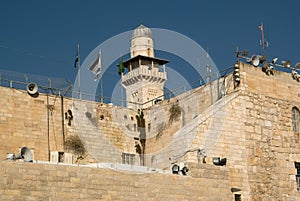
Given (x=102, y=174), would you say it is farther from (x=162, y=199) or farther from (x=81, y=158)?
(x=81, y=158)

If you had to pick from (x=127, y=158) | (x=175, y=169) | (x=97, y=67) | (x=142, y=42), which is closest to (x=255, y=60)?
(x=175, y=169)

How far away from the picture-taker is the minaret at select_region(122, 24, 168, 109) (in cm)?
4606

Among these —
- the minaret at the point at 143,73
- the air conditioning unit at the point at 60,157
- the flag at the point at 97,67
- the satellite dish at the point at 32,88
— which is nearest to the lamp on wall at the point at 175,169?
the air conditioning unit at the point at 60,157

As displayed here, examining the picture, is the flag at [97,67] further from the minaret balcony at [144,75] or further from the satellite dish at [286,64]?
the minaret balcony at [144,75]

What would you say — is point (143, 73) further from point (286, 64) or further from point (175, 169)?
point (175, 169)

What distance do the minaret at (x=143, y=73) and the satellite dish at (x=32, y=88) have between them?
21050 millimetres

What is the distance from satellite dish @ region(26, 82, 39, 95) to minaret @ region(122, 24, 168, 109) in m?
21.1

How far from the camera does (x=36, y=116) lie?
2420 centimetres

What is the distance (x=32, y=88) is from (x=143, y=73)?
22082mm

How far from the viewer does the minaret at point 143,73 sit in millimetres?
46062

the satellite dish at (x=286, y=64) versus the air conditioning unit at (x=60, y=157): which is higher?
the satellite dish at (x=286, y=64)

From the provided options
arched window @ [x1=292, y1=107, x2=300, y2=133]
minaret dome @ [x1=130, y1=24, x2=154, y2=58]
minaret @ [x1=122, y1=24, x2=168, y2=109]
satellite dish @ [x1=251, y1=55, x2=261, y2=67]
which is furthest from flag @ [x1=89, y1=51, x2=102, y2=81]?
minaret dome @ [x1=130, y1=24, x2=154, y2=58]

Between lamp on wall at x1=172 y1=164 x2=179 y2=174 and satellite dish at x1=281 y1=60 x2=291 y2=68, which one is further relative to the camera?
satellite dish at x1=281 y1=60 x2=291 y2=68

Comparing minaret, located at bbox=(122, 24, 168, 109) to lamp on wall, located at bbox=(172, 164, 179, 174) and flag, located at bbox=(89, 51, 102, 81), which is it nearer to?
flag, located at bbox=(89, 51, 102, 81)
